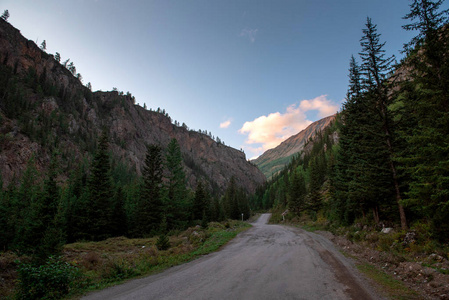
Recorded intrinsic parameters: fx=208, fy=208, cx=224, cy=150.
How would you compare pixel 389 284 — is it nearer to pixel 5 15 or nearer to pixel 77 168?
pixel 77 168

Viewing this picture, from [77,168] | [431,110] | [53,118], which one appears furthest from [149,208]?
[53,118]

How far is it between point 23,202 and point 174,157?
2888cm

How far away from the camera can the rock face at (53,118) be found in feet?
272

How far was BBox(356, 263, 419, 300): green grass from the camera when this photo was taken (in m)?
5.90

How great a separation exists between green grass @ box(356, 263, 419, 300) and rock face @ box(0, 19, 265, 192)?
6837 centimetres

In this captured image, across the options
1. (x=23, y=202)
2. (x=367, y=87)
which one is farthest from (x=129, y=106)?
(x=367, y=87)

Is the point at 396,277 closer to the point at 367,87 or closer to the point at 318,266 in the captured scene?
the point at 318,266

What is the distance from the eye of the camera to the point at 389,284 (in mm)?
6840

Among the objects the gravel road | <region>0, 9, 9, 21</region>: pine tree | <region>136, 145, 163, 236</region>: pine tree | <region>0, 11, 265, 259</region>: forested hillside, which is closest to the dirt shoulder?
the gravel road

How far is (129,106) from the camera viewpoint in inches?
6929

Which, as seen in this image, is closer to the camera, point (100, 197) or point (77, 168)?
point (100, 197)

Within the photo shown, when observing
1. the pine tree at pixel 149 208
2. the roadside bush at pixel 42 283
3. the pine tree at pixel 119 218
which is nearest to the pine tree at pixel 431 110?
the roadside bush at pixel 42 283

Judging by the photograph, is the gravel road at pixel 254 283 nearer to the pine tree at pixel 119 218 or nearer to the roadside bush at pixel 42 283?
the roadside bush at pixel 42 283

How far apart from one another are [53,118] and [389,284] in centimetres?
14031
